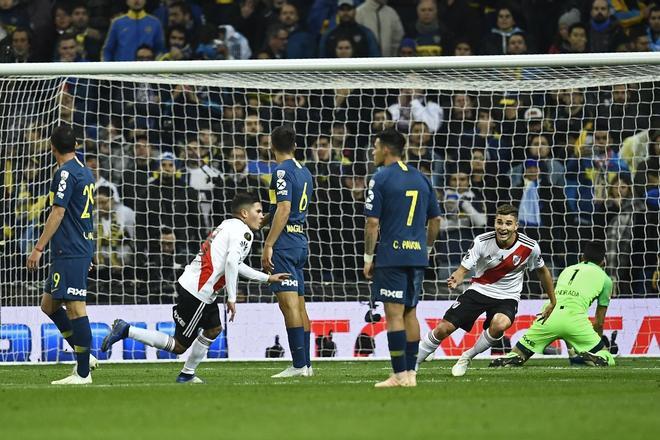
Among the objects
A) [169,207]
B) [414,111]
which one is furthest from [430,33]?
[169,207]

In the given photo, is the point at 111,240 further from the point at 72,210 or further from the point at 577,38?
the point at 577,38

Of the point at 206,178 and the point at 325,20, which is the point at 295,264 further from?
the point at 325,20

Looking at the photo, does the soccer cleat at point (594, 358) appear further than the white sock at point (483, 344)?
Yes

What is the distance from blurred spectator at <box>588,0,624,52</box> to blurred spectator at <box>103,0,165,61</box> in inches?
261

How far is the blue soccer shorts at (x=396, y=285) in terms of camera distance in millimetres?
10484

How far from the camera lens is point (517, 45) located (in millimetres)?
18797

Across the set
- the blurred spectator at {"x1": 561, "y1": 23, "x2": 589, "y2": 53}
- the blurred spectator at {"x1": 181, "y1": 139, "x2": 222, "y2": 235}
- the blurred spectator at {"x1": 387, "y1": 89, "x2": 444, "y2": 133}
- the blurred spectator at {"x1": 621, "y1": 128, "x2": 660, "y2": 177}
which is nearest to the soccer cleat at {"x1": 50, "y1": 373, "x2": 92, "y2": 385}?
the blurred spectator at {"x1": 181, "y1": 139, "x2": 222, "y2": 235}

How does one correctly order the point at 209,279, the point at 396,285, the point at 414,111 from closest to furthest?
the point at 396,285 < the point at 209,279 < the point at 414,111

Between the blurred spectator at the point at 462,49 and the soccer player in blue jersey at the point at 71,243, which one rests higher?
the blurred spectator at the point at 462,49

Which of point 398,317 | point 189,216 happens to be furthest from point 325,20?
point 398,317

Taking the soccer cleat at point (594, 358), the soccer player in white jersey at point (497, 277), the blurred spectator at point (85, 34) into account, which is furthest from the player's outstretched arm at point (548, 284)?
the blurred spectator at point (85, 34)

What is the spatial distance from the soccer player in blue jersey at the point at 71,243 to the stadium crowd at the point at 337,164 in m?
4.80

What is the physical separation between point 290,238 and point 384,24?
332 inches

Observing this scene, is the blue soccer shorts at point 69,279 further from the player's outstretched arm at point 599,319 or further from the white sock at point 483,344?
the player's outstretched arm at point 599,319
